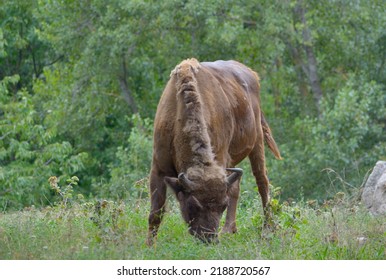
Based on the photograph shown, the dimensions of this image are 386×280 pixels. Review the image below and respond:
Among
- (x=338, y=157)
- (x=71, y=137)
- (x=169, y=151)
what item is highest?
(x=169, y=151)

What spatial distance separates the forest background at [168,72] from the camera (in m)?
22.7

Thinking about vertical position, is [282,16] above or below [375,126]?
above

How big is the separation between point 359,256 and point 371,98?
16.2 m

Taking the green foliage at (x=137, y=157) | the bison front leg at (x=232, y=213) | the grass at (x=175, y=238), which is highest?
the grass at (x=175, y=238)

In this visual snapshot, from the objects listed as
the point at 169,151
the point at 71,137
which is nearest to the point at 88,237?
the point at 169,151

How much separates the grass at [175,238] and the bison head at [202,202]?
139 mm

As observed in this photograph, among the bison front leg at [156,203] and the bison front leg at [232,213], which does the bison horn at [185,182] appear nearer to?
the bison front leg at [156,203]

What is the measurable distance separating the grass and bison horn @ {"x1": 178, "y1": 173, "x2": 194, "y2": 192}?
0.50 metres

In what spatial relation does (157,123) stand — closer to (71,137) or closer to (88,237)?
(88,237)

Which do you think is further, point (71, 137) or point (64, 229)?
point (71, 137)

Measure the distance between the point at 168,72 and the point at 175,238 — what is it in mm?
18600

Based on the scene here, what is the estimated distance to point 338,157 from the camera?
22.3 m

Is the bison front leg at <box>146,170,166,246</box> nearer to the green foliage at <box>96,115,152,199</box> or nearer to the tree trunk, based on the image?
the green foliage at <box>96,115,152,199</box>

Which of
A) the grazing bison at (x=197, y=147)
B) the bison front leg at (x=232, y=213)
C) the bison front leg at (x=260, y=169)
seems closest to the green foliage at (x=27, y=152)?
the bison front leg at (x=260, y=169)
